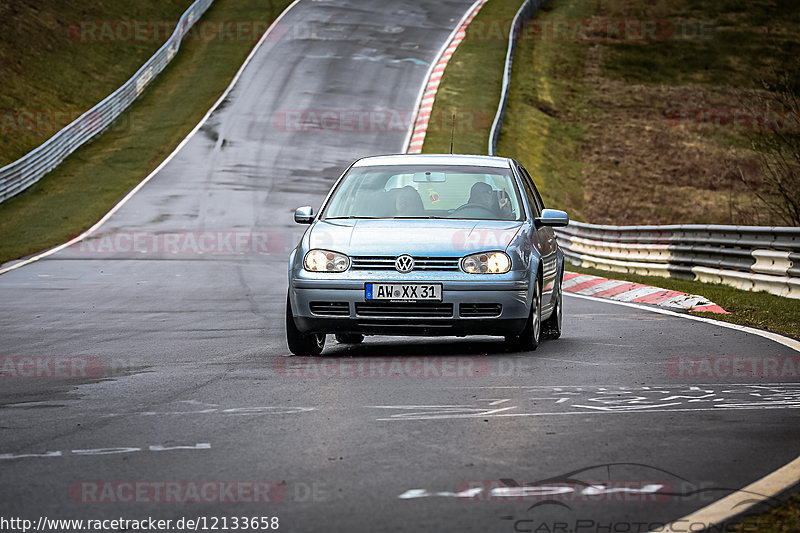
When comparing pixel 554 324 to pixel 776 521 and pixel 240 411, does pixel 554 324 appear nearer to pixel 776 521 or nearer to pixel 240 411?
pixel 240 411

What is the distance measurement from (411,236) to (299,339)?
1.26m

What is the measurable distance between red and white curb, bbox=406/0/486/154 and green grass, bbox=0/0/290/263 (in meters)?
7.35

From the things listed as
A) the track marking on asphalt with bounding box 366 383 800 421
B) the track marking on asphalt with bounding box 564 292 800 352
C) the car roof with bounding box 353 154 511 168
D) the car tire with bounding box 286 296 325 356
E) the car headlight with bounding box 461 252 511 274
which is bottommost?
the track marking on asphalt with bounding box 564 292 800 352

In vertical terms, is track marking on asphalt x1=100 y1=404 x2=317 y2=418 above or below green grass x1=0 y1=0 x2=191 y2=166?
below

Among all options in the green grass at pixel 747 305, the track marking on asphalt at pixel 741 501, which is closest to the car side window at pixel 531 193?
the green grass at pixel 747 305

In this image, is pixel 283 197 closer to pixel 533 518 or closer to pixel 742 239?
pixel 742 239

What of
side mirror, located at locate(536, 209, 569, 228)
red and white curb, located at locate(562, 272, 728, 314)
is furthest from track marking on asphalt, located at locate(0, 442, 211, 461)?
red and white curb, located at locate(562, 272, 728, 314)

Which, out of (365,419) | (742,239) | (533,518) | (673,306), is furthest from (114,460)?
(742,239)

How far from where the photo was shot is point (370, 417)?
7.48 meters

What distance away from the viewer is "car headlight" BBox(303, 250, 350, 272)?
10.5 m

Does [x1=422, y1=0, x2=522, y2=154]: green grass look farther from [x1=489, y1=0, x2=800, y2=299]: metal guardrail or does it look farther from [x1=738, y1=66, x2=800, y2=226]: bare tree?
[x1=489, y1=0, x2=800, y2=299]: metal guardrail

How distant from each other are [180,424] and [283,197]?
85.2ft

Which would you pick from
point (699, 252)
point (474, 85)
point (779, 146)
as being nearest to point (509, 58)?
point (474, 85)

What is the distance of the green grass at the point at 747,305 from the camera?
13.5 m
